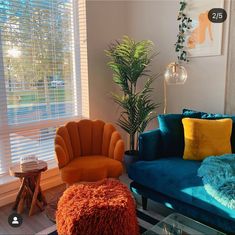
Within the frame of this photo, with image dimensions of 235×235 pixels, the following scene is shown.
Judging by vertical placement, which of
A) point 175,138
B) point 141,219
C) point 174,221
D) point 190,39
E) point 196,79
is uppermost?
point 190,39

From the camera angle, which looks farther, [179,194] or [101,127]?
[101,127]

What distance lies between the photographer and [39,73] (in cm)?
272

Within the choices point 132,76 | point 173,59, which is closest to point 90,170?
point 132,76

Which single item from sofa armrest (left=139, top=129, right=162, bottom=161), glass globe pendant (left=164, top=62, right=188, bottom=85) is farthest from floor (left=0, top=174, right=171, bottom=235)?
glass globe pendant (left=164, top=62, right=188, bottom=85)

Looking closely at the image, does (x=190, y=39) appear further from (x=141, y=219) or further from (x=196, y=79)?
(x=141, y=219)

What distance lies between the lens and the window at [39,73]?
247 cm

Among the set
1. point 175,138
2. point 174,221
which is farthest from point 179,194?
point 175,138

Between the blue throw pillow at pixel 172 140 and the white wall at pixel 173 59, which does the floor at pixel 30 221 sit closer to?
the blue throw pillow at pixel 172 140

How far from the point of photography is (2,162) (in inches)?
98.7

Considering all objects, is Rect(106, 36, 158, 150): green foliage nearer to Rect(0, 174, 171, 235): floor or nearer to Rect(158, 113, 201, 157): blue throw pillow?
Rect(158, 113, 201, 157): blue throw pillow

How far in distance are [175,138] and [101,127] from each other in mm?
795

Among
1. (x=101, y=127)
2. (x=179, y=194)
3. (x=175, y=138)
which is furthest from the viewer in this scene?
(x=101, y=127)

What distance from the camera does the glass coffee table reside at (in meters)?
1.42

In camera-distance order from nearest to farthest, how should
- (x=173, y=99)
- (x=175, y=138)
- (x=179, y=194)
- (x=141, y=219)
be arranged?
(x=179, y=194) → (x=141, y=219) → (x=175, y=138) → (x=173, y=99)
